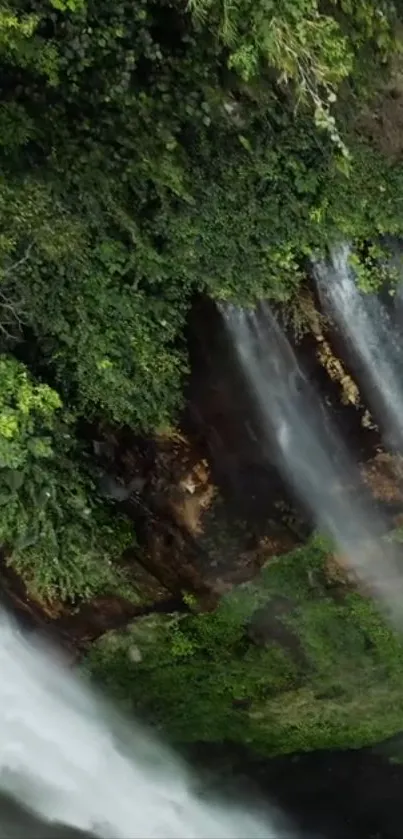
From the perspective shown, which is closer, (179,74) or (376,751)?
(179,74)

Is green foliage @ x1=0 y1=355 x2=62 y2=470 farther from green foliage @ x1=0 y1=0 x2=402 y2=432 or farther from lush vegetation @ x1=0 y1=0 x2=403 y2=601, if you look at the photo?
green foliage @ x1=0 y1=0 x2=402 y2=432

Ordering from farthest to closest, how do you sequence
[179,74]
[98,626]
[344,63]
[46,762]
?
[46,762], [98,626], [179,74], [344,63]

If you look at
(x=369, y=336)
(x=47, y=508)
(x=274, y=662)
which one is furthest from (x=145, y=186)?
(x=274, y=662)

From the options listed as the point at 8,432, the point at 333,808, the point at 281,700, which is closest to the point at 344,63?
the point at 8,432

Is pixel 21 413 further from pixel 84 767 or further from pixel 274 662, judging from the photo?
pixel 84 767

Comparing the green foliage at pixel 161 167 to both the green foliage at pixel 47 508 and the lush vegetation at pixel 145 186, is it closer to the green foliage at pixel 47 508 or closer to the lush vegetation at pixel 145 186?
the lush vegetation at pixel 145 186

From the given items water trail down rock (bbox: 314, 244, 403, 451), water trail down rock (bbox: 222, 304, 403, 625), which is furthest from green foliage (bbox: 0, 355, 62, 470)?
water trail down rock (bbox: 314, 244, 403, 451)

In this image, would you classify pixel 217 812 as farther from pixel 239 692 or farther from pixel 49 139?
pixel 49 139
